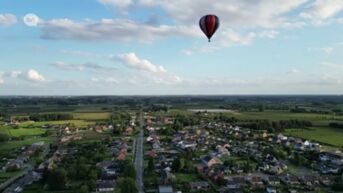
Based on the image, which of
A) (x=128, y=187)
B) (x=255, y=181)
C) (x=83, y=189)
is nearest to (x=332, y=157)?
(x=255, y=181)

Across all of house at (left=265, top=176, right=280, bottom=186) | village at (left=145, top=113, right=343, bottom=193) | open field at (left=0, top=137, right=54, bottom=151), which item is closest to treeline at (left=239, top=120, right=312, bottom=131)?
village at (left=145, top=113, right=343, bottom=193)

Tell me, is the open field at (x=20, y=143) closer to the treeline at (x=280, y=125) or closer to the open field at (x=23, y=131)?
the open field at (x=23, y=131)

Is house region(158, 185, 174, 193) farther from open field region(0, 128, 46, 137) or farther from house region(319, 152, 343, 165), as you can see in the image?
open field region(0, 128, 46, 137)

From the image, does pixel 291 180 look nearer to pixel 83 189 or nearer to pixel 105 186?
pixel 105 186

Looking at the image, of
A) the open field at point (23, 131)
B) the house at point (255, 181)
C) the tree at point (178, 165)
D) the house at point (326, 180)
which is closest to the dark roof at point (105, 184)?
the tree at point (178, 165)

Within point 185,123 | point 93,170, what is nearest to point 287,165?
point 93,170

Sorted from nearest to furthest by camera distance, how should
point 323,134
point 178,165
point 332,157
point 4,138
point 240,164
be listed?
point 178,165 < point 240,164 < point 332,157 < point 4,138 < point 323,134

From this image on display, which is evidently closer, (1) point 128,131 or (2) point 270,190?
(2) point 270,190

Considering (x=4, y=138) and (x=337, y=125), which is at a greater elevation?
(x=337, y=125)

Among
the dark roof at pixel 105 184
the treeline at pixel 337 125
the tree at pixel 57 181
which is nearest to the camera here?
the tree at pixel 57 181
